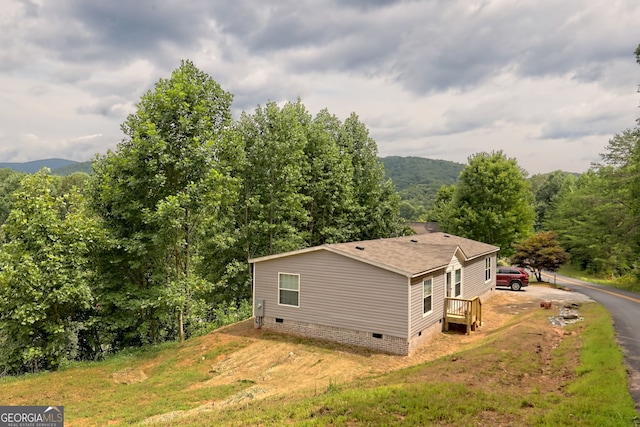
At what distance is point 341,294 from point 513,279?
19370mm

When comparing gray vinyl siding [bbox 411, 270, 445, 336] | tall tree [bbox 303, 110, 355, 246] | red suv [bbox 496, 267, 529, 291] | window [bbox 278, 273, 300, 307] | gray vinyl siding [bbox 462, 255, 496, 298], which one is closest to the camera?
gray vinyl siding [bbox 411, 270, 445, 336]

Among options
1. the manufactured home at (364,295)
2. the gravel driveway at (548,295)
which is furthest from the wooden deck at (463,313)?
the gravel driveway at (548,295)

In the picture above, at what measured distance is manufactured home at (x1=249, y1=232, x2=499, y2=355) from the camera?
14781 mm

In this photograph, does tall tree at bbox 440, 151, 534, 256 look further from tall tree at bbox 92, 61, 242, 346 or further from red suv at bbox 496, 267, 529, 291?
tall tree at bbox 92, 61, 242, 346

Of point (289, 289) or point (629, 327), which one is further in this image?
point (289, 289)

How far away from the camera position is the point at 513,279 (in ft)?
96.6

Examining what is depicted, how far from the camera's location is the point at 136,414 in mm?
10578

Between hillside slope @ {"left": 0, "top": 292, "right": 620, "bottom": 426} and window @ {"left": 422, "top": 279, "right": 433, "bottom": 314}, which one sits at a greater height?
window @ {"left": 422, "top": 279, "right": 433, "bottom": 314}

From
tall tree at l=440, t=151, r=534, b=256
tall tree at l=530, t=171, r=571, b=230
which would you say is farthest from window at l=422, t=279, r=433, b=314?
tall tree at l=530, t=171, r=571, b=230

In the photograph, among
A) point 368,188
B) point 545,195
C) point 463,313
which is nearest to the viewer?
point 463,313

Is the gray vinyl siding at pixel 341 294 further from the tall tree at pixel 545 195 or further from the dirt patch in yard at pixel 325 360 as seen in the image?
the tall tree at pixel 545 195

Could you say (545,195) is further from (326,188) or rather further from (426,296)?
(426,296)

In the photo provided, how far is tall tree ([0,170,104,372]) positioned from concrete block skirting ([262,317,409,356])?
813 cm

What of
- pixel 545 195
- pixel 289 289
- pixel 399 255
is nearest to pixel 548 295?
pixel 399 255
